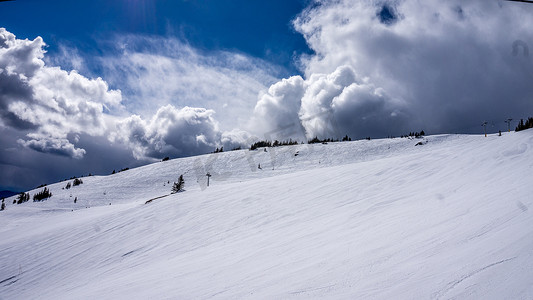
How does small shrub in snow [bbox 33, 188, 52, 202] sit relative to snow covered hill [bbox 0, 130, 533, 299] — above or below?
above

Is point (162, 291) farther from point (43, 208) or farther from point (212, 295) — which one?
point (43, 208)

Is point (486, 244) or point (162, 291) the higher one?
point (486, 244)

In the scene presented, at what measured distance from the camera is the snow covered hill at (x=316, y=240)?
3059 mm

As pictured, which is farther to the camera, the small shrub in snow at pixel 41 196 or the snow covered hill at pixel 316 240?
the small shrub in snow at pixel 41 196

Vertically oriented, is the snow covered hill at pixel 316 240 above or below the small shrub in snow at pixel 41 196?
below

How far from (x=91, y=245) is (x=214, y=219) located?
187 inches

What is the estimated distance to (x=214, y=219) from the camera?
8.93m

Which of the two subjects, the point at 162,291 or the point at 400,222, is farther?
the point at 400,222

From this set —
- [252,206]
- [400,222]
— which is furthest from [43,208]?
[400,222]

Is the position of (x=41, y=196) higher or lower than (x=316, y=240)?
higher

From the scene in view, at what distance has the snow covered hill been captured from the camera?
3.06 metres

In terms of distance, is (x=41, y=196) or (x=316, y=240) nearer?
(x=316, y=240)

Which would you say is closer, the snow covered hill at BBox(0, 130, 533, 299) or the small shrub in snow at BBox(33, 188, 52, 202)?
the snow covered hill at BBox(0, 130, 533, 299)

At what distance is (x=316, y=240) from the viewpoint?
17.3 ft
